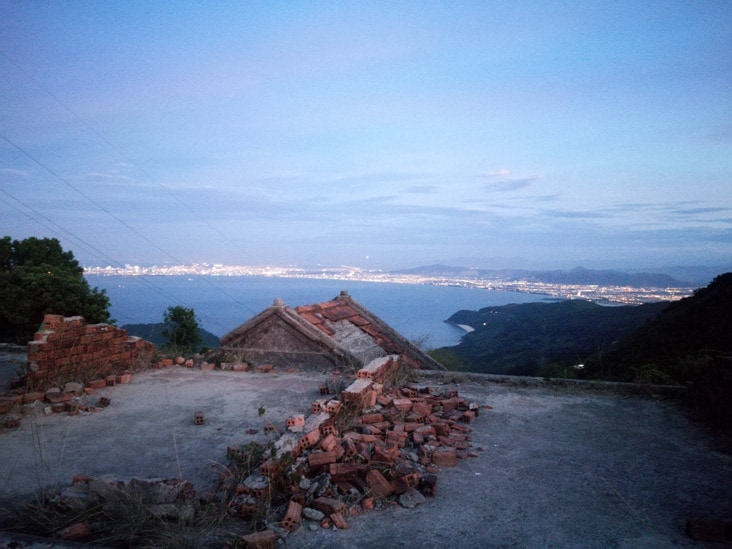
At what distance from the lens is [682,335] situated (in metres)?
14.5

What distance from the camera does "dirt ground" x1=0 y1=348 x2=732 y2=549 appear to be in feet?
9.52

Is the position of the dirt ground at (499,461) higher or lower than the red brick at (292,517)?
lower

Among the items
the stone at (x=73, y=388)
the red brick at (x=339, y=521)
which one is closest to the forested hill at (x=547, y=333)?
the stone at (x=73, y=388)

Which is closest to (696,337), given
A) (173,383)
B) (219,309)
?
(173,383)

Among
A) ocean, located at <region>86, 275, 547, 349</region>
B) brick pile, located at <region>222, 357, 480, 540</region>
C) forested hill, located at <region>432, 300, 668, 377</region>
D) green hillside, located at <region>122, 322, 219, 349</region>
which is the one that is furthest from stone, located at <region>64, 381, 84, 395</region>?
ocean, located at <region>86, 275, 547, 349</region>

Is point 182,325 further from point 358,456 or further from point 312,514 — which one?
point 312,514

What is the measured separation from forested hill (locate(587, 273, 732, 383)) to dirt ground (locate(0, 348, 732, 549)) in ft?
19.9

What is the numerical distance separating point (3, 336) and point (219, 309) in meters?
48.8

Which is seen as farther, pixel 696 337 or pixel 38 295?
pixel 38 295

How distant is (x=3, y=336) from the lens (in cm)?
1502

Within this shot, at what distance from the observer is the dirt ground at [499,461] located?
2.90 m

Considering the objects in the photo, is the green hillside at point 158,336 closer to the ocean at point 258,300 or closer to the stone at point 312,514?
the stone at point 312,514

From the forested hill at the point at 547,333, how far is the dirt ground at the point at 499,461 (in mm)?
15553

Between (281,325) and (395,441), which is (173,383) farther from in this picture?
(395,441)
